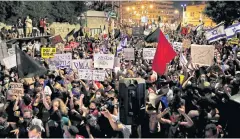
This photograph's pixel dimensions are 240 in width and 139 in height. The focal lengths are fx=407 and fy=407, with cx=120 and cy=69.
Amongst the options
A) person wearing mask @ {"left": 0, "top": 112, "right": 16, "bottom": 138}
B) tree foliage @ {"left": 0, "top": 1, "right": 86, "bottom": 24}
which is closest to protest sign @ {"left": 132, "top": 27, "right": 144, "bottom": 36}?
tree foliage @ {"left": 0, "top": 1, "right": 86, "bottom": 24}

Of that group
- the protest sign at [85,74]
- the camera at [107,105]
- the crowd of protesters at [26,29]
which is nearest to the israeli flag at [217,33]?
the protest sign at [85,74]

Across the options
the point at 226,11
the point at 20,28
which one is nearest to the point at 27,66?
the point at 20,28

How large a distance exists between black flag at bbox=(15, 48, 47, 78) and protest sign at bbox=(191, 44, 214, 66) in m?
4.51

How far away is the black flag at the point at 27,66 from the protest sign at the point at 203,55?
4513 millimetres

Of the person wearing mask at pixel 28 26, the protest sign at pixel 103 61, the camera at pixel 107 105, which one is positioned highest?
the person wearing mask at pixel 28 26

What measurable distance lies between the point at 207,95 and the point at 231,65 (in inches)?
180

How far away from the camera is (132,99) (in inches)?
259

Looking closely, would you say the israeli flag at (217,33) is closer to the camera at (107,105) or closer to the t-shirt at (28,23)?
the camera at (107,105)

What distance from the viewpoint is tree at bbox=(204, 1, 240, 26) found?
3609cm

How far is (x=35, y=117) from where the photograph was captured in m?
8.22

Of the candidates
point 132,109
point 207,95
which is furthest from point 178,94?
point 132,109

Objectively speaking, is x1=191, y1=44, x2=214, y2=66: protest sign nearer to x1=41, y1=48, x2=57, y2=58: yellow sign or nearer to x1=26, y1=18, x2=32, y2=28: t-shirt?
x1=41, y1=48, x2=57, y2=58: yellow sign

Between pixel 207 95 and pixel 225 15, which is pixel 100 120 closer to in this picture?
pixel 207 95

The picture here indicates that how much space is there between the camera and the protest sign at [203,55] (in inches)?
453
